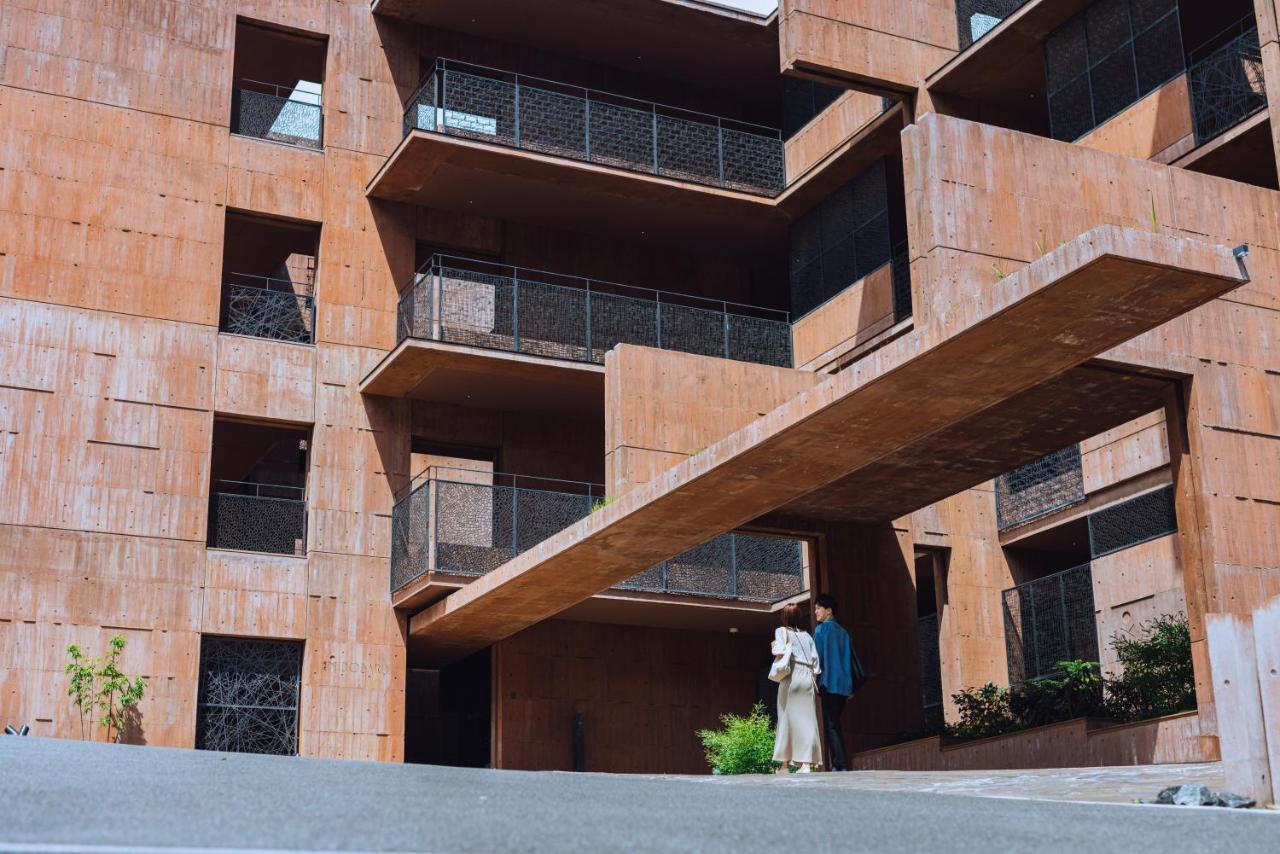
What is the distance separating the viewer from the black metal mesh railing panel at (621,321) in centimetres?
2402

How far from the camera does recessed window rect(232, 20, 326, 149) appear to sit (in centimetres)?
2378

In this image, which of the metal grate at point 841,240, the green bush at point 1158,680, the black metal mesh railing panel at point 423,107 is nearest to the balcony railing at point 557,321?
the metal grate at point 841,240

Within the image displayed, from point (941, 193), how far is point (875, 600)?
23.3ft

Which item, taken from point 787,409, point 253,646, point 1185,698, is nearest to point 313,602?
point 253,646

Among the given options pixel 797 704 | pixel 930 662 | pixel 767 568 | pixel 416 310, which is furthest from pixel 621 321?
pixel 797 704

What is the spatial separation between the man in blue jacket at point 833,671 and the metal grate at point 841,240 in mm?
7587

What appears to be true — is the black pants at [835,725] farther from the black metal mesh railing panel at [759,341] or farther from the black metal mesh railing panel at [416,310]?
the black metal mesh railing panel at [416,310]

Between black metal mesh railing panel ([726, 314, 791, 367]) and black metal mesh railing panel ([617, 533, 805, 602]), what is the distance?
9.00ft

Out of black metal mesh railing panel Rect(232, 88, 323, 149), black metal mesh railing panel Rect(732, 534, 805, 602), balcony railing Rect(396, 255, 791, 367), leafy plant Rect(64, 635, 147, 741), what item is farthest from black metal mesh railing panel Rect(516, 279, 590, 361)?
leafy plant Rect(64, 635, 147, 741)

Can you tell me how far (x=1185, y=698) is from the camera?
50.1 ft

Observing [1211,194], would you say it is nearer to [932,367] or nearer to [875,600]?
[932,367]

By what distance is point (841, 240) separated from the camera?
2406 centimetres

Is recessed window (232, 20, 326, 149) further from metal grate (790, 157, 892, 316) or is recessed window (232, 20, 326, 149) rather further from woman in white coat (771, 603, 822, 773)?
woman in white coat (771, 603, 822, 773)

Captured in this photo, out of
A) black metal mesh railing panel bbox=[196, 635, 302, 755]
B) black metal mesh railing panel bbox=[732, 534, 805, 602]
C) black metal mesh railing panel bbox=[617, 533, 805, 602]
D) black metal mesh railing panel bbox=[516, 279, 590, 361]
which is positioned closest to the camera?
black metal mesh railing panel bbox=[196, 635, 302, 755]
